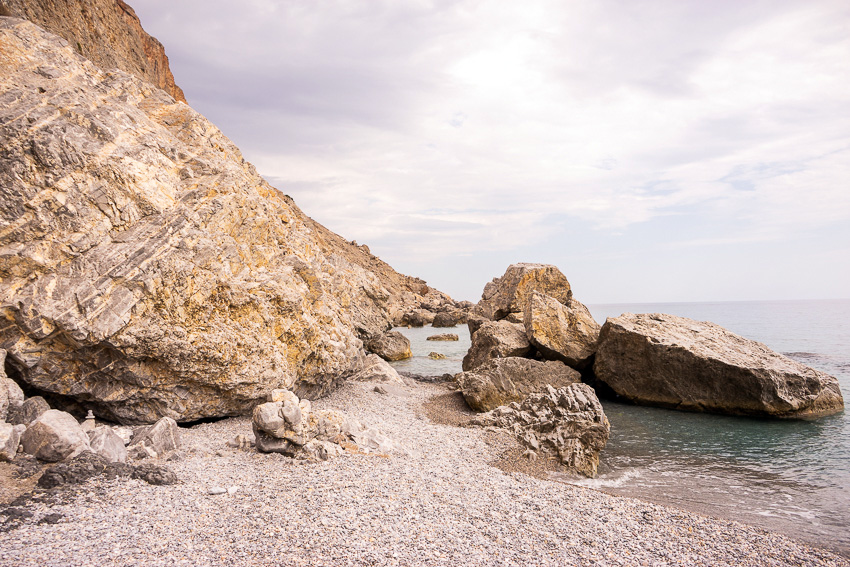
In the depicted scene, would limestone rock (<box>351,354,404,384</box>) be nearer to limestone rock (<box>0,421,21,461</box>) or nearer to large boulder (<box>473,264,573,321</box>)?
large boulder (<box>473,264,573,321</box>)

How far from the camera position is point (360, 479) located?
8.95 meters

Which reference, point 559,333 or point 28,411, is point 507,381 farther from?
point 28,411

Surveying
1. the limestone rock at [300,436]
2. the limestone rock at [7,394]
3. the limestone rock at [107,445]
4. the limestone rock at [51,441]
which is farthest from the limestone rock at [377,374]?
the limestone rock at [51,441]

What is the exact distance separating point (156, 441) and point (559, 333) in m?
17.9

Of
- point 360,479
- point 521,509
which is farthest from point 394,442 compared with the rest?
point 521,509

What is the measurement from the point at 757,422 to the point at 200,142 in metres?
21.1

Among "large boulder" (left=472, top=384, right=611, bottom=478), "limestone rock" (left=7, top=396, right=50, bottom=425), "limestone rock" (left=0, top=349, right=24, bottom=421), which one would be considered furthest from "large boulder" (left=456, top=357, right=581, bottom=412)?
"limestone rock" (left=0, top=349, right=24, bottom=421)

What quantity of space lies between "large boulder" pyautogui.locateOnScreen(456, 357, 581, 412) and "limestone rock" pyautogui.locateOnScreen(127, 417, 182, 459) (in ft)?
33.5

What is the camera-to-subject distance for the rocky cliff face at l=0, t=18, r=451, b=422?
976 centimetres

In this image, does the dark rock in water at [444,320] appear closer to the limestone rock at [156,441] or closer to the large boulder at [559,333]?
the large boulder at [559,333]

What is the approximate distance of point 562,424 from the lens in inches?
523

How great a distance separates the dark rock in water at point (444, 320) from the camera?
6875 centimetres

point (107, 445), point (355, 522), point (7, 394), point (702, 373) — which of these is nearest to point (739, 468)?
point (702, 373)

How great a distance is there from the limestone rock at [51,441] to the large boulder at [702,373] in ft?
61.4
